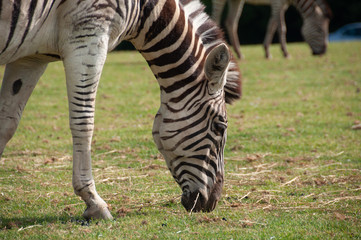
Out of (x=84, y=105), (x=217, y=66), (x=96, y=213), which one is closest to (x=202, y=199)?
(x=96, y=213)

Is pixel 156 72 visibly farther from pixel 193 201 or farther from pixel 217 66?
pixel 193 201

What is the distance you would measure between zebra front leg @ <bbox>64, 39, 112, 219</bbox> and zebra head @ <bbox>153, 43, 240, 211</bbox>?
27.3 inches

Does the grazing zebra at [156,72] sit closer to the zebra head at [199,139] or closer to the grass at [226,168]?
the zebra head at [199,139]

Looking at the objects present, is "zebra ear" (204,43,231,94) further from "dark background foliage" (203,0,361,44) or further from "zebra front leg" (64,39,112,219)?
"dark background foliage" (203,0,361,44)

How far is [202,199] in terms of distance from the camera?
414 cm

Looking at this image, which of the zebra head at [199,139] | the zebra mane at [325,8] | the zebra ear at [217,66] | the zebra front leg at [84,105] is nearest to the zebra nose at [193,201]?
the zebra head at [199,139]

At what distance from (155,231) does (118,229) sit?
302 mm

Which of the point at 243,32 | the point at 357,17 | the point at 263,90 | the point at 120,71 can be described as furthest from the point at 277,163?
the point at 357,17

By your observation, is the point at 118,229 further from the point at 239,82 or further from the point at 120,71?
the point at 120,71

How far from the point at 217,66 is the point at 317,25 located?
12.1 metres

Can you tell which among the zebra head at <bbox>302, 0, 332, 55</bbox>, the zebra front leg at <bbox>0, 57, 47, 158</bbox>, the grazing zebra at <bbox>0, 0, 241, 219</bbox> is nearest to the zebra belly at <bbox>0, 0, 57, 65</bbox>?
the grazing zebra at <bbox>0, 0, 241, 219</bbox>

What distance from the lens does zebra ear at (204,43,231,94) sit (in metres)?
4.01

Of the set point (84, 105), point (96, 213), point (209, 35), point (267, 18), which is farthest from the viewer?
point (267, 18)

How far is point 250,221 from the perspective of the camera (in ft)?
13.4
